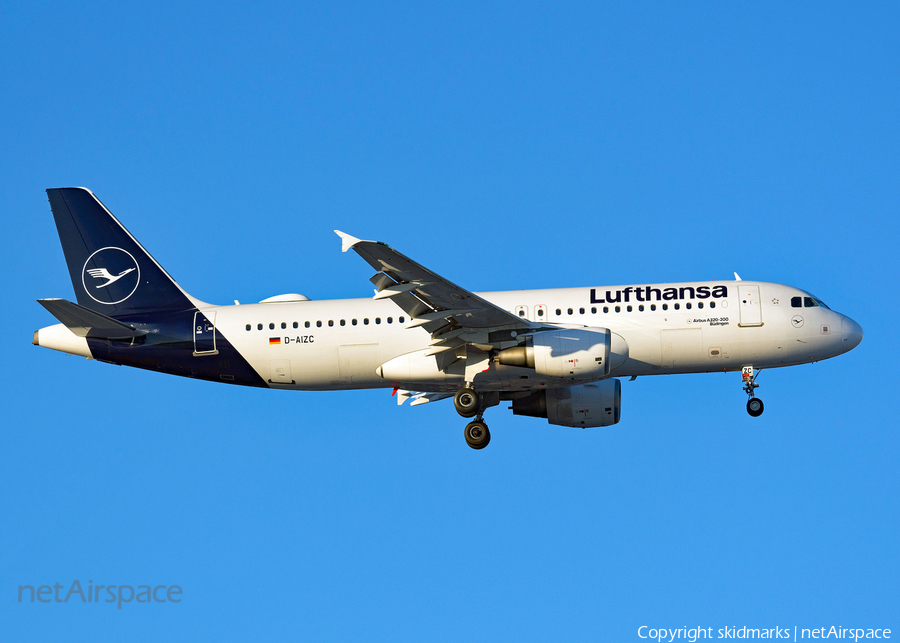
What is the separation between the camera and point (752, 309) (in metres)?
36.1

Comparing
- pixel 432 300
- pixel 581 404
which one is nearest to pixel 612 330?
pixel 581 404

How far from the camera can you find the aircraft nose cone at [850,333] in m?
36.7

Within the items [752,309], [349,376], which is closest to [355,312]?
[349,376]

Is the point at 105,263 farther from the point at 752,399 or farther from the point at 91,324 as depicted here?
the point at 752,399

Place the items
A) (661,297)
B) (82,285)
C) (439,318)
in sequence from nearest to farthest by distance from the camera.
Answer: (439,318), (661,297), (82,285)

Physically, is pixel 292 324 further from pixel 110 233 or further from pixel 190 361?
pixel 110 233

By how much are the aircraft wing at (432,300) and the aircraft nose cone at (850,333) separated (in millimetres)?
11775

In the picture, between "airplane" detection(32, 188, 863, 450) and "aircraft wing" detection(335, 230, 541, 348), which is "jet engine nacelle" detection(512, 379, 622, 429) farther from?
"aircraft wing" detection(335, 230, 541, 348)

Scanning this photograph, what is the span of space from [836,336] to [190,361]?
2407 cm

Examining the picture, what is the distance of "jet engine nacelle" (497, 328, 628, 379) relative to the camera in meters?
33.6

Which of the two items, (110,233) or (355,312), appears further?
(110,233)

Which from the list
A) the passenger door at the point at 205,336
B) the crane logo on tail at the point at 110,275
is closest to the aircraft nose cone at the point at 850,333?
the passenger door at the point at 205,336

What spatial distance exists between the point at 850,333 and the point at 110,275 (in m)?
28.4

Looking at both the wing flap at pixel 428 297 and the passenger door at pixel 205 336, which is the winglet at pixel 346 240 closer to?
the wing flap at pixel 428 297
